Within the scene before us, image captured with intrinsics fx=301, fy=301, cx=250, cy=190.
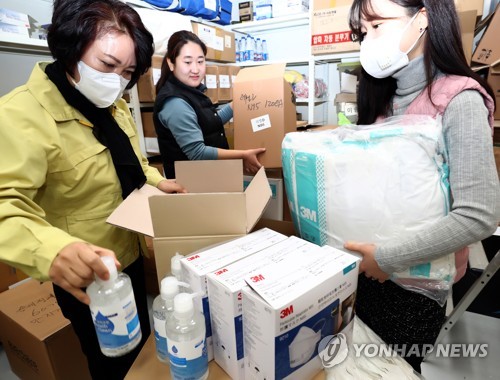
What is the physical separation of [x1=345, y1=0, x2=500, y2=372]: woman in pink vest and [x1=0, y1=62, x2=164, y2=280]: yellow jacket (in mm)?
694

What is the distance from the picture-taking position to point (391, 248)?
28.4 inches

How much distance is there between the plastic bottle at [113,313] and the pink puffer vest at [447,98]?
80 centimetres

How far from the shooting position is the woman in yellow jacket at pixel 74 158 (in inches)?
22.2

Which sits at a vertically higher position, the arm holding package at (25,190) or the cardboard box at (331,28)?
the cardboard box at (331,28)

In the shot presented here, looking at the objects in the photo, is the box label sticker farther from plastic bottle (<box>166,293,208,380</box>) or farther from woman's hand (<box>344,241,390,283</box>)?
plastic bottle (<box>166,293,208,380</box>)

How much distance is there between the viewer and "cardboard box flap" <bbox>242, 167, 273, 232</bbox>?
78 cm

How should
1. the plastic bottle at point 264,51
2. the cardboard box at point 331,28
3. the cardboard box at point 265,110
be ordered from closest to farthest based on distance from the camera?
the cardboard box at point 265,110, the cardboard box at point 331,28, the plastic bottle at point 264,51

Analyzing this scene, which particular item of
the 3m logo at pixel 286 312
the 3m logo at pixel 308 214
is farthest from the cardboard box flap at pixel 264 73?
the 3m logo at pixel 286 312

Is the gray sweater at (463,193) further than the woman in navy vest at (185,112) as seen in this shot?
No

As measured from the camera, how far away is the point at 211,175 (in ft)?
3.47

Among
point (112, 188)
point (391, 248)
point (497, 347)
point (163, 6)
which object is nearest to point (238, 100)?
point (112, 188)

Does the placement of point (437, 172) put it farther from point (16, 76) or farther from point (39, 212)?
point (16, 76)

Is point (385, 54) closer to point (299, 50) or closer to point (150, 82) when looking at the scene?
point (150, 82)

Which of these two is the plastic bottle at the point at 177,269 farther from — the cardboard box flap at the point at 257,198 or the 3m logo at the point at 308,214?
the 3m logo at the point at 308,214
